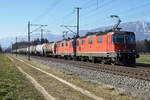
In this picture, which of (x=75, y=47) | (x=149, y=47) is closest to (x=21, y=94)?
(x=75, y=47)

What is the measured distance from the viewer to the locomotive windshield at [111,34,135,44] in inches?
808

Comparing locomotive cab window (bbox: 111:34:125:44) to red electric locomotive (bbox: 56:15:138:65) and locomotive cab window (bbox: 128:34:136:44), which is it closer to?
red electric locomotive (bbox: 56:15:138:65)

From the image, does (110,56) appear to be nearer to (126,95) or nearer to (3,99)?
(126,95)

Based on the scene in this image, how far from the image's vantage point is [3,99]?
7445 mm

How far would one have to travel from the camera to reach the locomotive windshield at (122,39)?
2052 cm

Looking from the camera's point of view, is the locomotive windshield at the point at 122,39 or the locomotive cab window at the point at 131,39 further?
the locomotive cab window at the point at 131,39

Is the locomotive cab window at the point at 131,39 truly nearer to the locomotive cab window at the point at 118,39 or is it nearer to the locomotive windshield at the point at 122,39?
the locomotive windshield at the point at 122,39

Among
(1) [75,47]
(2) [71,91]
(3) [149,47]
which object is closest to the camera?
(2) [71,91]

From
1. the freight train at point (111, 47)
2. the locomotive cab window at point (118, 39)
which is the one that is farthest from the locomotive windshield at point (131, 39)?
the locomotive cab window at point (118, 39)

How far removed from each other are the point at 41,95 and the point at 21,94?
0.84 m

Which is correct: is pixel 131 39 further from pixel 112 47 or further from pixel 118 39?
pixel 112 47

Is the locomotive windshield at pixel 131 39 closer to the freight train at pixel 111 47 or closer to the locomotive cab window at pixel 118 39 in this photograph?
the freight train at pixel 111 47

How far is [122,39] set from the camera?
20.9 metres

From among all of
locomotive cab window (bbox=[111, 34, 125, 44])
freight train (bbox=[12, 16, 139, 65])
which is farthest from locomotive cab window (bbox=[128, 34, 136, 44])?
locomotive cab window (bbox=[111, 34, 125, 44])
